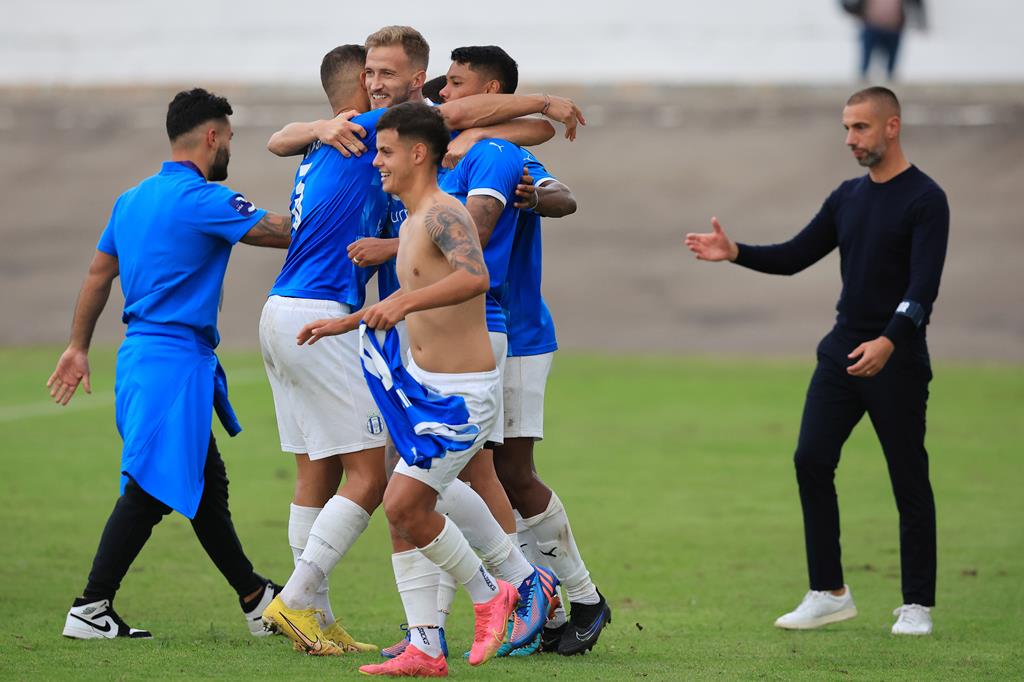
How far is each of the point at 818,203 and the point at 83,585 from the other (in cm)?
1771

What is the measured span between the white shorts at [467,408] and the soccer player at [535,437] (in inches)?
27.6

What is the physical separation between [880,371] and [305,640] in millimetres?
2958

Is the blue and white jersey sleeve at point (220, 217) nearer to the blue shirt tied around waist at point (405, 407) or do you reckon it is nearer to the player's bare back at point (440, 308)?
the player's bare back at point (440, 308)

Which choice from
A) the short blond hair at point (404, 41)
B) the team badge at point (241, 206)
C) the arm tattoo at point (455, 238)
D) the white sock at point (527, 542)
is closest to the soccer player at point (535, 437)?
A: the white sock at point (527, 542)

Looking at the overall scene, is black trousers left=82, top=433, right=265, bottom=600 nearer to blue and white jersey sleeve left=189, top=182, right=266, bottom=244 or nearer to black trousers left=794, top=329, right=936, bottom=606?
blue and white jersey sleeve left=189, top=182, right=266, bottom=244

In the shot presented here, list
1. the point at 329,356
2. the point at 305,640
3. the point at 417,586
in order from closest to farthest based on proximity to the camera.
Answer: the point at 417,586
the point at 305,640
the point at 329,356

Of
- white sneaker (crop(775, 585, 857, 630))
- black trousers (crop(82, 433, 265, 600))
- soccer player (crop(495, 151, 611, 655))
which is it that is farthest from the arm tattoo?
white sneaker (crop(775, 585, 857, 630))

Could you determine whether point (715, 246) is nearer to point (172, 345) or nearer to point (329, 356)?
point (329, 356)

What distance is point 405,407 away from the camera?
548cm

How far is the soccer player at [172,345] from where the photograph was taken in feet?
21.0

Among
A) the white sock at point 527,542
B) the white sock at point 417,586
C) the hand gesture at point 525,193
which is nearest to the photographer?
the white sock at point 417,586

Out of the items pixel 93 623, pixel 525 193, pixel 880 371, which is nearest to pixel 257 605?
pixel 93 623

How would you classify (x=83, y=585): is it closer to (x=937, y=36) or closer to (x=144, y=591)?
(x=144, y=591)

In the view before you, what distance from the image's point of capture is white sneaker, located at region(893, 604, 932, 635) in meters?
6.87
